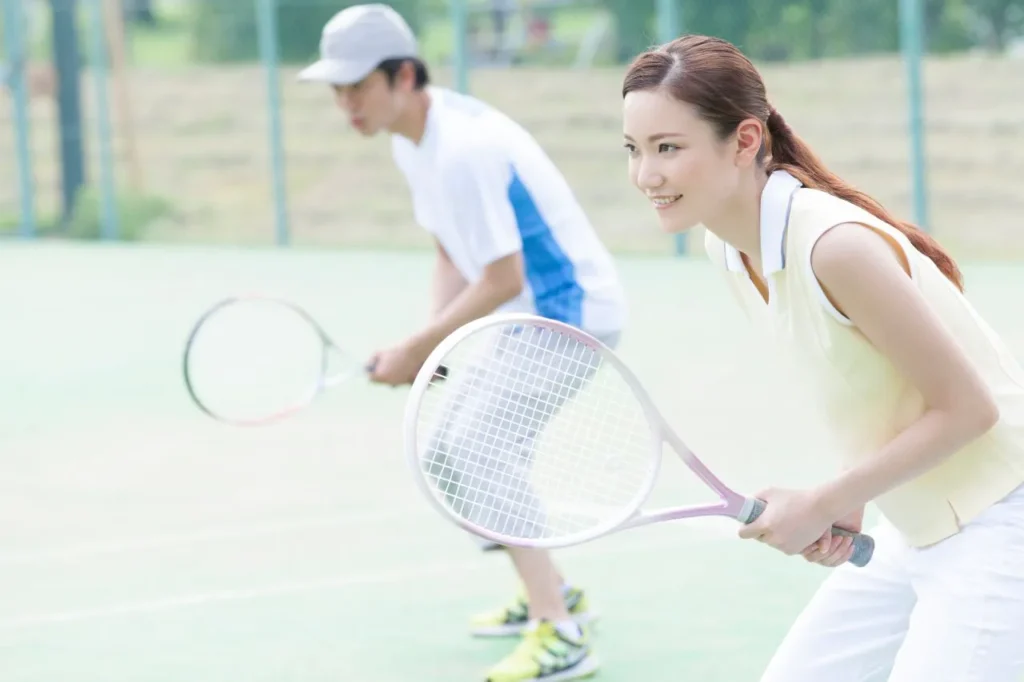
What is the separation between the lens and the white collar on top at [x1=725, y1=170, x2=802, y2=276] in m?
2.50

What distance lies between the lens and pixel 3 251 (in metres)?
16.5

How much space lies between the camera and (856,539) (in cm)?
266

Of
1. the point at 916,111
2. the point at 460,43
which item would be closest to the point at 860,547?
the point at 916,111

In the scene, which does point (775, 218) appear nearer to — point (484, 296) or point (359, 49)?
point (484, 296)

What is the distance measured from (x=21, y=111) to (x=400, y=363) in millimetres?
14264

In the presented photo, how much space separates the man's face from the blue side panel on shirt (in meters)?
0.39

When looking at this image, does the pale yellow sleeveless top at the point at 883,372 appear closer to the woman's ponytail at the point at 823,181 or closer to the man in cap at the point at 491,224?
the woman's ponytail at the point at 823,181

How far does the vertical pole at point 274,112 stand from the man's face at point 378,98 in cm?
1145

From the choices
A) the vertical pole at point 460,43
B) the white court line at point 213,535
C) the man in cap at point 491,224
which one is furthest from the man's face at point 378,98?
the vertical pole at point 460,43

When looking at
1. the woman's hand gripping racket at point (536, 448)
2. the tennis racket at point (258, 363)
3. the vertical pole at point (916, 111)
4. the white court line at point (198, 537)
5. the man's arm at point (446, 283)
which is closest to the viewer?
the woman's hand gripping racket at point (536, 448)

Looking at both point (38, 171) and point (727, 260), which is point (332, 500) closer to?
point (727, 260)

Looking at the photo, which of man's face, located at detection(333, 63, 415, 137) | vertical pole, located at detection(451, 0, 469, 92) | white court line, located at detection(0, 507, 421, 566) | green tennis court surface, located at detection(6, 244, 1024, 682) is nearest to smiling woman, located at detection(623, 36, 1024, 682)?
green tennis court surface, located at detection(6, 244, 1024, 682)

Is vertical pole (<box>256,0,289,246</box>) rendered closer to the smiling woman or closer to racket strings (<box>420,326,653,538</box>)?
racket strings (<box>420,326,653,538</box>)

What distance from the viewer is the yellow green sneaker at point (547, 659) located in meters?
4.09
